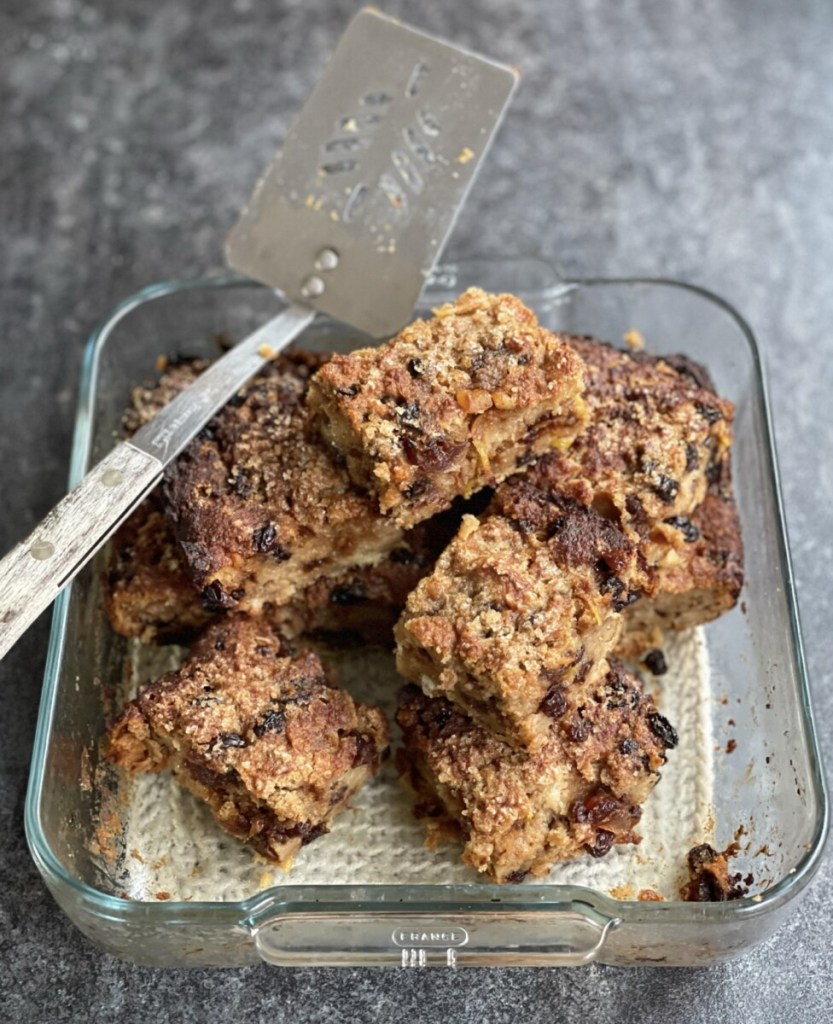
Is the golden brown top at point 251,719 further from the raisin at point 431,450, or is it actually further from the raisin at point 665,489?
the raisin at point 665,489

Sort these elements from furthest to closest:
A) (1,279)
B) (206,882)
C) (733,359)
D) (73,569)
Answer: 1. (1,279)
2. (733,359)
3. (206,882)
4. (73,569)

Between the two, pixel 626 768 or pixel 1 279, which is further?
pixel 1 279

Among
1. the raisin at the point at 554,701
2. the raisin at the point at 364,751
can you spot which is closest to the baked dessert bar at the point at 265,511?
the raisin at the point at 364,751

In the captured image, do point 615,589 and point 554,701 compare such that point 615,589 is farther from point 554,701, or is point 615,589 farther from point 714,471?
point 714,471

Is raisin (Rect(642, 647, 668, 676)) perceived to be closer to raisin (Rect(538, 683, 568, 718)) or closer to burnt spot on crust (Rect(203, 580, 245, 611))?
raisin (Rect(538, 683, 568, 718))

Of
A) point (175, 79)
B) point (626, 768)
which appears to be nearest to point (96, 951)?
point (626, 768)

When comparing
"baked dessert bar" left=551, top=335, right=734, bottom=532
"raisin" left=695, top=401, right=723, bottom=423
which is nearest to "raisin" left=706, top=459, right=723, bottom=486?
"baked dessert bar" left=551, top=335, right=734, bottom=532

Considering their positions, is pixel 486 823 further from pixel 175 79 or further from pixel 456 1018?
pixel 175 79
